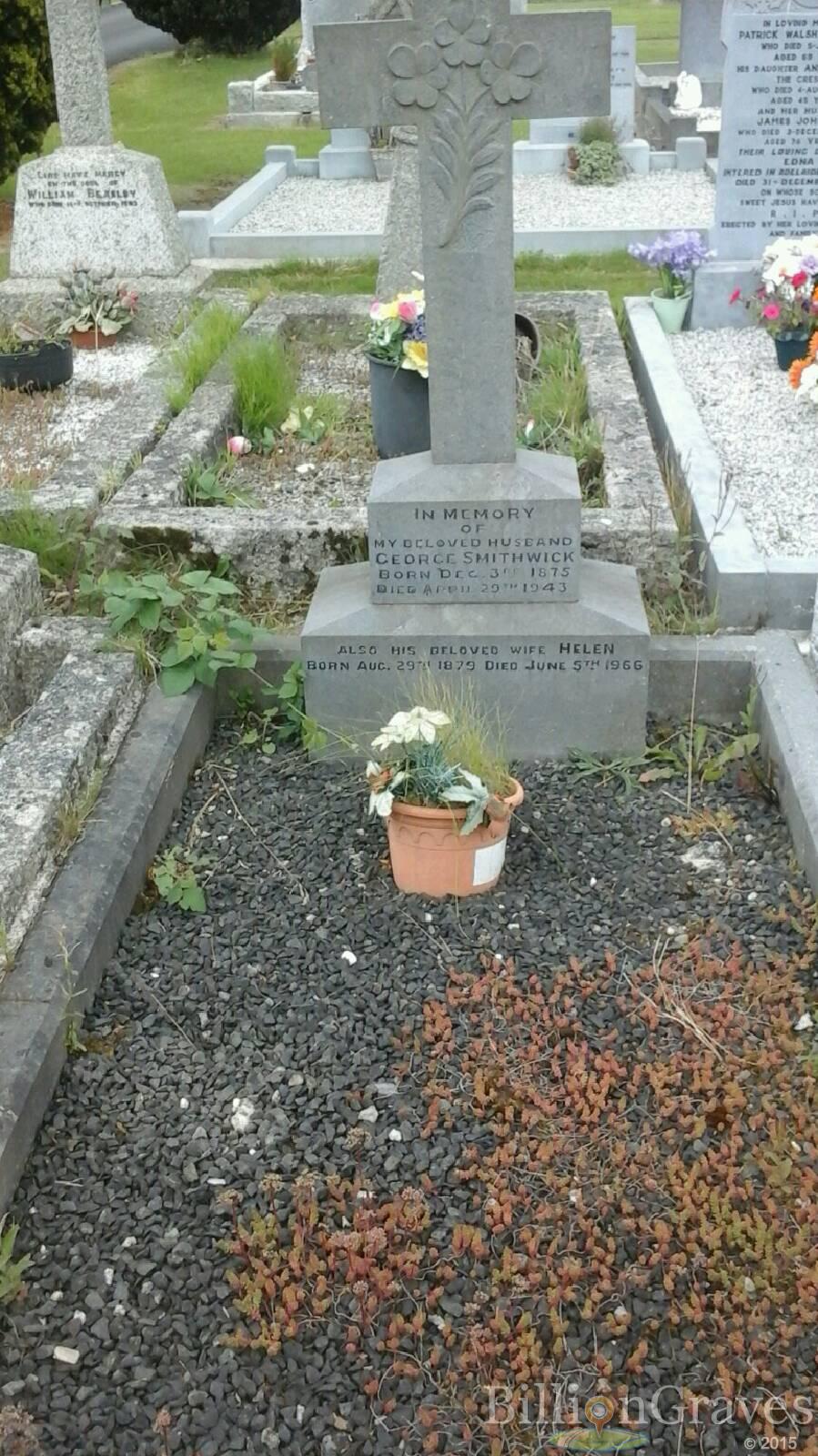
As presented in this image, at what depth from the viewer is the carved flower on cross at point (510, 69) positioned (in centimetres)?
331

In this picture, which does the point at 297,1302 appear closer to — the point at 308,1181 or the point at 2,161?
the point at 308,1181

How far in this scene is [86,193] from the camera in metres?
7.96

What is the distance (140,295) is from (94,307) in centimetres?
60

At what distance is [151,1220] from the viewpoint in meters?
2.38

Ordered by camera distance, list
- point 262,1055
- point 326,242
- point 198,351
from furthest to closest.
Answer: point 326,242 < point 198,351 < point 262,1055

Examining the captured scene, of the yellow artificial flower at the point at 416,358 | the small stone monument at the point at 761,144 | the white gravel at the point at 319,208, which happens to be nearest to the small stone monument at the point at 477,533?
the yellow artificial flower at the point at 416,358

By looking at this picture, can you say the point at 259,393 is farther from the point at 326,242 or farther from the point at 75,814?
the point at 326,242

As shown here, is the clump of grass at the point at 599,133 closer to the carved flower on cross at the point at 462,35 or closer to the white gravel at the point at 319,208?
the white gravel at the point at 319,208

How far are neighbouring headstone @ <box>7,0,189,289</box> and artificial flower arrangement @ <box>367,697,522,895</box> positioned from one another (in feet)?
19.3

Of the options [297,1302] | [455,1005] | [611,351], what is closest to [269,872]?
[455,1005]

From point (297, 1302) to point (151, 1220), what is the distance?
1.14 ft

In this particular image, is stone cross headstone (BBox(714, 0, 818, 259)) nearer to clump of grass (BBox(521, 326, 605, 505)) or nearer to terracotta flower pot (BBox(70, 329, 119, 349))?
clump of grass (BBox(521, 326, 605, 505))

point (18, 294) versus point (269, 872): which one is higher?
point (18, 294)

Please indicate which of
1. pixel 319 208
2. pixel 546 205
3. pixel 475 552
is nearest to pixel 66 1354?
pixel 475 552
